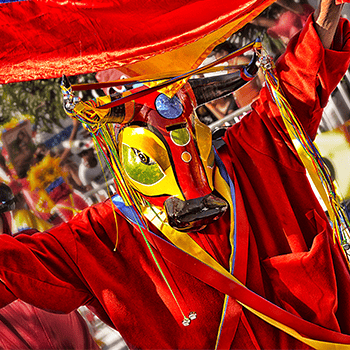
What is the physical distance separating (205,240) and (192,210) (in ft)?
0.74

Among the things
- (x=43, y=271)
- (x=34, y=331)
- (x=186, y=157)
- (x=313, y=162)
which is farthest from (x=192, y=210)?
(x=34, y=331)

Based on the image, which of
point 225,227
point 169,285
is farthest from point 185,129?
point 169,285

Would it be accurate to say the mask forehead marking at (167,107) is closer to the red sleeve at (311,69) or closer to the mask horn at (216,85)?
the mask horn at (216,85)

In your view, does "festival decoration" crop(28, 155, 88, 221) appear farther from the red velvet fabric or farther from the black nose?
the black nose

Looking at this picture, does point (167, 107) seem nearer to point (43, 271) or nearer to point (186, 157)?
point (186, 157)

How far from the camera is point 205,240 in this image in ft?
4.87

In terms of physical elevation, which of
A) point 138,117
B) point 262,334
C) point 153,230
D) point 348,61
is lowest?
point 262,334

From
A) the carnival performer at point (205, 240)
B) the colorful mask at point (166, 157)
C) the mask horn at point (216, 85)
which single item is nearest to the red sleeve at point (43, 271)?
the carnival performer at point (205, 240)

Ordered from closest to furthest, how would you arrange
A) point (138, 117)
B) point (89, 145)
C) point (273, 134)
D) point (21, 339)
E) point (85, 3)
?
point (85, 3)
point (138, 117)
point (273, 134)
point (21, 339)
point (89, 145)

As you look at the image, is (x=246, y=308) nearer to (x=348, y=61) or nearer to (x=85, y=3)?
(x=348, y=61)

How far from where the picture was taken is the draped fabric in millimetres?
1162

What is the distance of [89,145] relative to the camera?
7.04ft

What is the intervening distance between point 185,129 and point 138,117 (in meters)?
0.16

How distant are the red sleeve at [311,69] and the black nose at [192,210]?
18.1 inches
